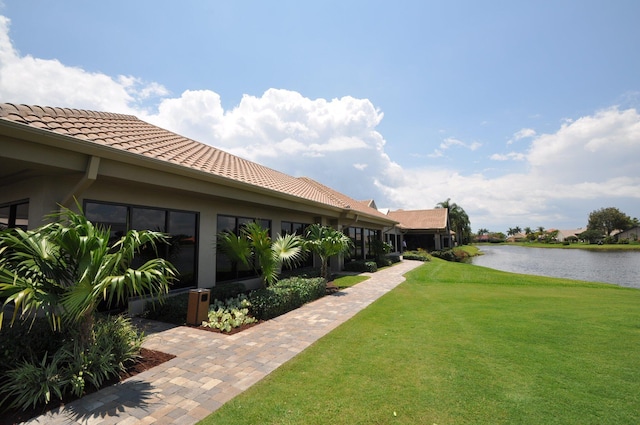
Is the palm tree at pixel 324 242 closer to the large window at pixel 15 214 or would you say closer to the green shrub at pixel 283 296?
the green shrub at pixel 283 296

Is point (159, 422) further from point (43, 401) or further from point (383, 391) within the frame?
point (383, 391)

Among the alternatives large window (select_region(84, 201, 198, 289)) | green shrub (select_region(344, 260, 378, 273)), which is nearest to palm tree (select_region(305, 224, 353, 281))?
large window (select_region(84, 201, 198, 289))

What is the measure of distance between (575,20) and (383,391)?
41.3ft

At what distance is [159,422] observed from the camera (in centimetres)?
316

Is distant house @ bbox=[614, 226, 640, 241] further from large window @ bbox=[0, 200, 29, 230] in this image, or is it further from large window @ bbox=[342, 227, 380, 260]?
large window @ bbox=[0, 200, 29, 230]

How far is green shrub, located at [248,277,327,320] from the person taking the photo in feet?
24.0

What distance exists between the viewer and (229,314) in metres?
6.89

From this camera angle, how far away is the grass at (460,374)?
10.8ft

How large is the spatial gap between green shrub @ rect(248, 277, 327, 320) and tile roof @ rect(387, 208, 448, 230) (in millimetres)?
27885

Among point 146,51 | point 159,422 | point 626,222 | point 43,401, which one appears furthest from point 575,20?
point 626,222

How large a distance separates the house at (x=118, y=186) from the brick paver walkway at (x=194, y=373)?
8.35ft

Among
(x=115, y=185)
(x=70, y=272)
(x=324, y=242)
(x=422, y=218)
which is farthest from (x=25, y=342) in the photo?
(x=422, y=218)

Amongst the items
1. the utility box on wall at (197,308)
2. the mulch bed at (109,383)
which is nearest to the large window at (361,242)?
the utility box on wall at (197,308)

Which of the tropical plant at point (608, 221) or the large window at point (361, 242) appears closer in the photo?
the large window at point (361, 242)
